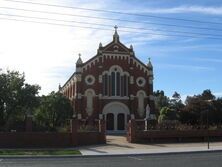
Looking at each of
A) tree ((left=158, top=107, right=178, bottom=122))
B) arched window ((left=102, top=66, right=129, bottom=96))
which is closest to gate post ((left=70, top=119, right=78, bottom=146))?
arched window ((left=102, top=66, right=129, bottom=96))

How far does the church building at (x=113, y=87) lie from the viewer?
219ft

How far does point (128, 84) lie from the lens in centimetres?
6869

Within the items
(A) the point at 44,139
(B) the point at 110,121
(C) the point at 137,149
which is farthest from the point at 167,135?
(B) the point at 110,121

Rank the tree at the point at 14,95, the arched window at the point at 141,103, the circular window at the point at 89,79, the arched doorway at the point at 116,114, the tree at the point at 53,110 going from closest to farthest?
the tree at the point at 14,95 → the tree at the point at 53,110 → the arched doorway at the point at 116,114 → the circular window at the point at 89,79 → the arched window at the point at 141,103

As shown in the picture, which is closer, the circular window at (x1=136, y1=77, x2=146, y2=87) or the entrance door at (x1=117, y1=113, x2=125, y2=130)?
the entrance door at (x1=117, y1=113, x2=125, y2=130)

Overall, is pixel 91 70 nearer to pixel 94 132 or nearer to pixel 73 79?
pixel 73 79

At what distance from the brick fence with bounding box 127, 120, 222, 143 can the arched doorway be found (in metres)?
24.6

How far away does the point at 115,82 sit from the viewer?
68438 mm

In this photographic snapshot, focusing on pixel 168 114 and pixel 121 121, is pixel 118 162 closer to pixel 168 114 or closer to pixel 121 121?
pixel 121 121

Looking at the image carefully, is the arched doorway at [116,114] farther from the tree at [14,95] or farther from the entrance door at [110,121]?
the tree at [14,95]

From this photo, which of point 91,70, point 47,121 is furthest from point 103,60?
point 47,121

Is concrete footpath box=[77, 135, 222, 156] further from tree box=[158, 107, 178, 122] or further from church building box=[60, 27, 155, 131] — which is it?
tree box=[158, 107, 178, 122]

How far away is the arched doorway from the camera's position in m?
67.1

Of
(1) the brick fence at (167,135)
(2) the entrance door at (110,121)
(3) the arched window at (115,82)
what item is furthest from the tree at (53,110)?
(1) the brick fence at (167,135)
